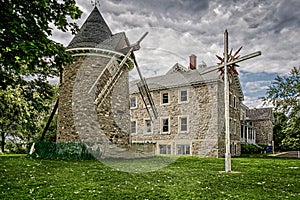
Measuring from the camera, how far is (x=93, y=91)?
65.4 ft

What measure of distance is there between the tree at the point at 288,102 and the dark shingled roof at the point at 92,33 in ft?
52.4

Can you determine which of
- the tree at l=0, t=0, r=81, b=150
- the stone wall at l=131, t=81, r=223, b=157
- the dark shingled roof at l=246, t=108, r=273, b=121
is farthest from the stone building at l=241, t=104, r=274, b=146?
the tree at l=0, t=0, r=81, b=150

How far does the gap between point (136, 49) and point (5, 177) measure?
47.3 feet

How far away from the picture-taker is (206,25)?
15914 mm

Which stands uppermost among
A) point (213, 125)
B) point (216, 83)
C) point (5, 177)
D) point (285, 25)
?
point (285, 25)

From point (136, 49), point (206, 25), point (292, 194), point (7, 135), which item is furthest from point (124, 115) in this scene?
point (7, 135)

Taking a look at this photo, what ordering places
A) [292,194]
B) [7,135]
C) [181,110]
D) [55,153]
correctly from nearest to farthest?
1. [292,194]
2. [55,153]
3. [181,110]
4. [7,135]

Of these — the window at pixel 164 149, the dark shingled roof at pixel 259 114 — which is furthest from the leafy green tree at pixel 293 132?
the dark shingled roof at pixel 259 114

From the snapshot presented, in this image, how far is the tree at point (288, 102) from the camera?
78.6 feet

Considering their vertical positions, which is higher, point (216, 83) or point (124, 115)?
point (216, 83)

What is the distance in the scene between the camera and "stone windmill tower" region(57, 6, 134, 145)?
19.6 m

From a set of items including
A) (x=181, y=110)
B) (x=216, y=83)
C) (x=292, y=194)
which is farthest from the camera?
(x=181, y=110)

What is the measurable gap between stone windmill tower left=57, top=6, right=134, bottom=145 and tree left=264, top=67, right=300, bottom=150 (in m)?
14.0

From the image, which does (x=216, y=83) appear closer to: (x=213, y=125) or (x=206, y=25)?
(x=213, y=125)
